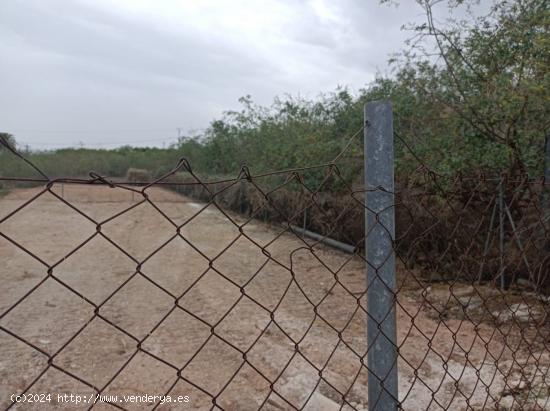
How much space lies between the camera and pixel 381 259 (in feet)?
4.55

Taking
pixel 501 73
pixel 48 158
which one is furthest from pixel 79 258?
pixel 48 158

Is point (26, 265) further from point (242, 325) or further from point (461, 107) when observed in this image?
point (461, 107)

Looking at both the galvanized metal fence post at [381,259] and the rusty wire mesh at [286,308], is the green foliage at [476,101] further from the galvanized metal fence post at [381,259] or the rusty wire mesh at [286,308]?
the galvanized metal fence post at [381,259]

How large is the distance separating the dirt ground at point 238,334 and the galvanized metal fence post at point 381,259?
0.28 feet

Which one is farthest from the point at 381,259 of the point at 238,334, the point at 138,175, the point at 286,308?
the point at 138,175

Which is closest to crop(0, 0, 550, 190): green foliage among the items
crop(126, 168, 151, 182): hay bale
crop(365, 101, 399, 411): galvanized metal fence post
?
crop(365, 101, 399, 411): galvanized metal fence post

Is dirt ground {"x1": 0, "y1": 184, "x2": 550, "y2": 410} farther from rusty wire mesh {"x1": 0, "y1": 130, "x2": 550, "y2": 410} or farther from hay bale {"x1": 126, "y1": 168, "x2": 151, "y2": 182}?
hay bale {"x1": 126, "y1": 168, "x2": 151, "y2": 182}

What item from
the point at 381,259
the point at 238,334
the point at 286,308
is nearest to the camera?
the point at 381,259

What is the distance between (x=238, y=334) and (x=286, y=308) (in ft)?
3.01

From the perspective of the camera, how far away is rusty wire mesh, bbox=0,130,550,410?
1672mm

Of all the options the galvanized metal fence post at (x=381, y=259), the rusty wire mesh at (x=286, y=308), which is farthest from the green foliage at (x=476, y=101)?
the galvanized metal fence post at (x=381, y=259)

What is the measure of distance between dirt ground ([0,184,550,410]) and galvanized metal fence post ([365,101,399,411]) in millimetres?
86

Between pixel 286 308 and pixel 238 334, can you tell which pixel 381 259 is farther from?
pixel 286 308

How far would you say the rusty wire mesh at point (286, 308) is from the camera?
1672 millimetres
